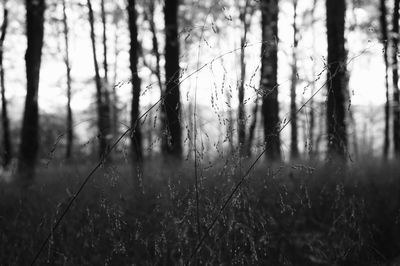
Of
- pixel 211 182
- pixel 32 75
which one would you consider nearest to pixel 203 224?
pixel 211 182

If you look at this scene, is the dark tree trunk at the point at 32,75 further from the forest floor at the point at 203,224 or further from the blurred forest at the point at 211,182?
the forest floor at the point at 203,224

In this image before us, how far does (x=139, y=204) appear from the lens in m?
4.08

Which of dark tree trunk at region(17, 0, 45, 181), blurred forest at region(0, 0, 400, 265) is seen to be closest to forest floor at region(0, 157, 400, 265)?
blurred forest at region(0, 0, 400, 265)

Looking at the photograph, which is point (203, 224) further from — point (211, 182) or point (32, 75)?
point (32, 75)

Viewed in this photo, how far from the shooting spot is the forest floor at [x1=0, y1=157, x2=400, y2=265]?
10.1 feet

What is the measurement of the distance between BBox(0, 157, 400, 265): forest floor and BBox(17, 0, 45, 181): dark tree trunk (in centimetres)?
253

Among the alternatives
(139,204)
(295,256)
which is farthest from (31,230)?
(295,256)

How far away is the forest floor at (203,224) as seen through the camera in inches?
121

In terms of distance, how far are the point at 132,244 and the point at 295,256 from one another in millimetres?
1459

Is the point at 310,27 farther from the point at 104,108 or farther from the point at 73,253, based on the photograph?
the point at 73,253

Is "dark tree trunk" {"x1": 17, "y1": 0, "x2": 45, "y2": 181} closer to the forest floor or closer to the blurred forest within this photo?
the blurred forest

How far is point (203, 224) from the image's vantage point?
9.71ft

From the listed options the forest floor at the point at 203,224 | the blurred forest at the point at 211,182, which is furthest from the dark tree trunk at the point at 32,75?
the forest floor at the point at 203,224

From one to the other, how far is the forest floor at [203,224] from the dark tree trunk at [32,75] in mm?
2533
